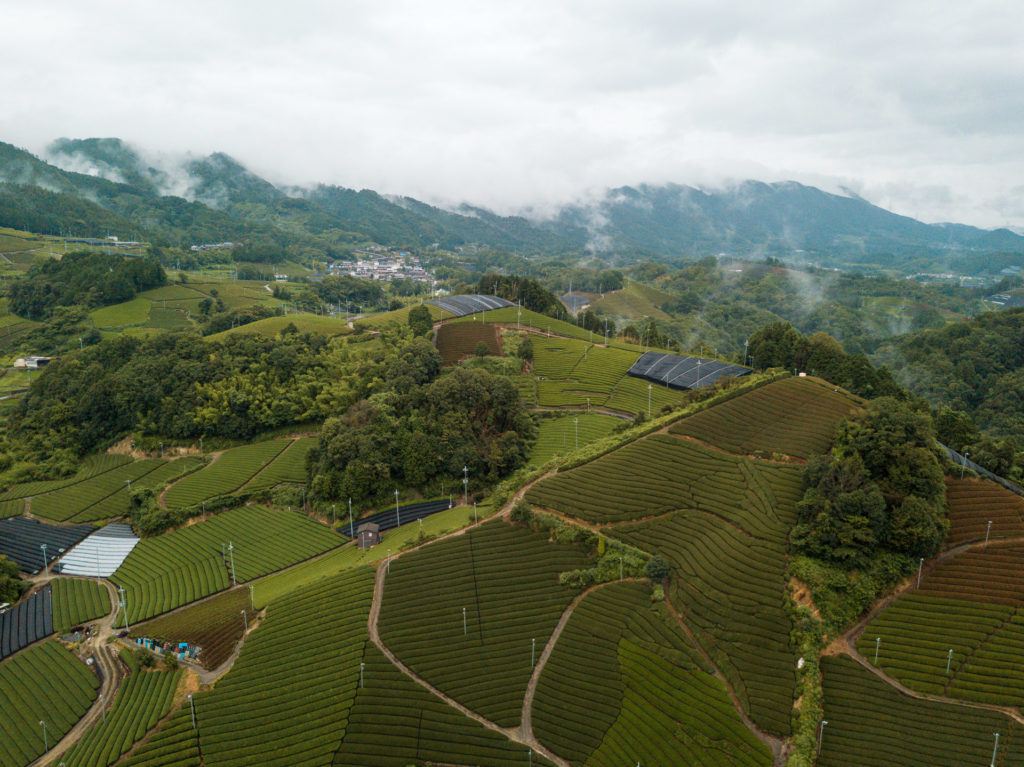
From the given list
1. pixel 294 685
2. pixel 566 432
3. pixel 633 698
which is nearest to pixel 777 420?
pixel 566 432

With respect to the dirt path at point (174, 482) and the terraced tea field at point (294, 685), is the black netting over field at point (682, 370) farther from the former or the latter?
the dirt path at point (174, 482)

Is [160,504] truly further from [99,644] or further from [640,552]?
[640,552]

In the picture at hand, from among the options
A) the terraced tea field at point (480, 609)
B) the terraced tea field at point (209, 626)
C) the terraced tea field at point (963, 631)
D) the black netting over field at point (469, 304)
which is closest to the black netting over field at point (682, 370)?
the black netting over field at point (469, 304)

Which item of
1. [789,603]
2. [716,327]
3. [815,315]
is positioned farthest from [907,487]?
[815,315]

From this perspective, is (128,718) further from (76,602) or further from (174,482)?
(174,482)

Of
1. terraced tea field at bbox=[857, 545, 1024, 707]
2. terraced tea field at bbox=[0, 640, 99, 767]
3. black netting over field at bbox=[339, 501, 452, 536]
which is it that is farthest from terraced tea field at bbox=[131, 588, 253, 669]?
terraced tea field at bbox=[857, 545, 1024, 707]

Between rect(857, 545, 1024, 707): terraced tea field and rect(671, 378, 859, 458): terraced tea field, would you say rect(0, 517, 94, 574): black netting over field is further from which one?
rect(857, 545, 1024, 707): terraced tea field
